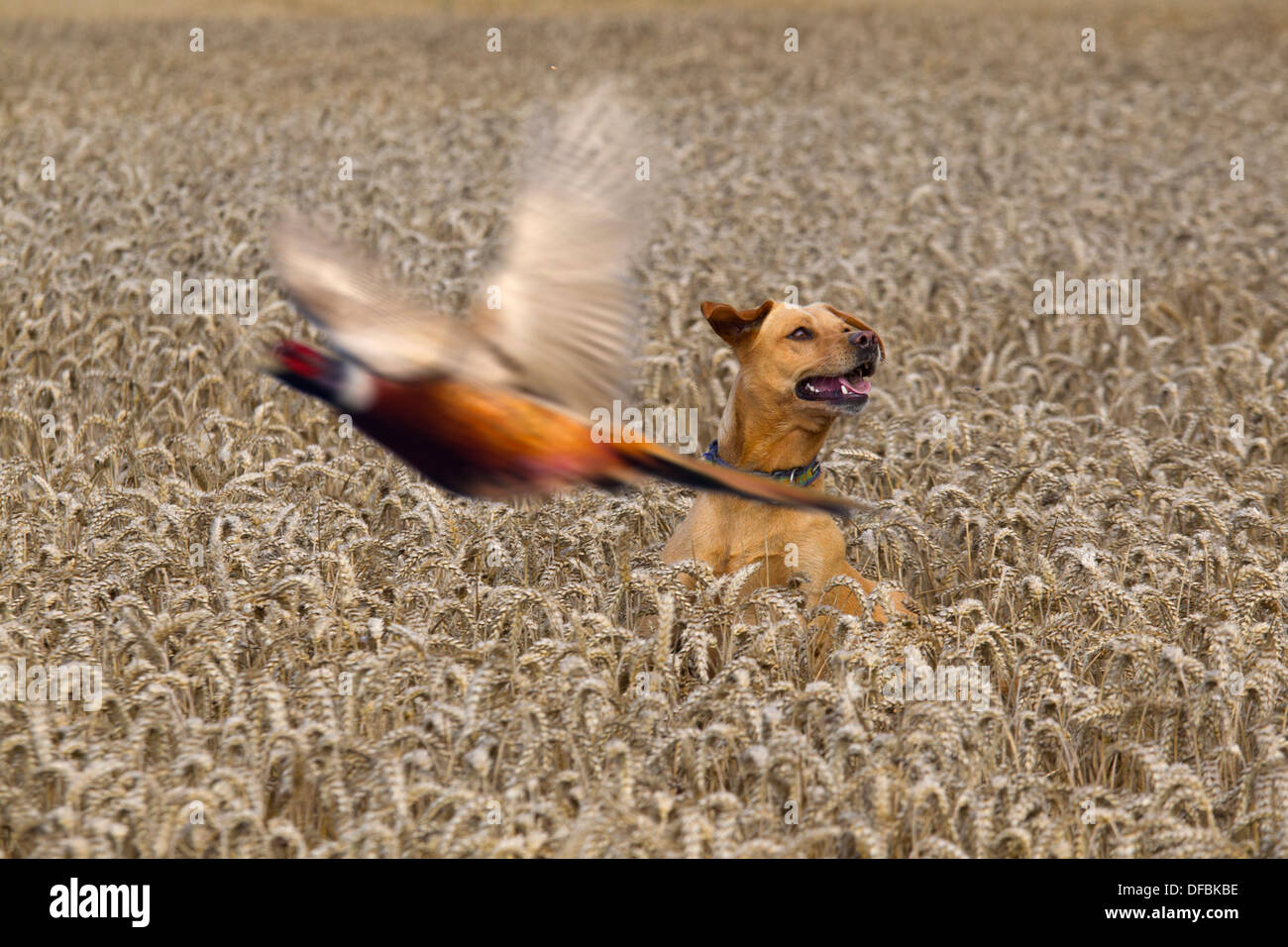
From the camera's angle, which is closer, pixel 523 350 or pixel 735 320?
pixel 523 350

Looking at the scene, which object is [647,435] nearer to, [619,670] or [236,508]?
[236,508]

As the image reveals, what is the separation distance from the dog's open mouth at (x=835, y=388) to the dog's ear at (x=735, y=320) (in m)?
0.30

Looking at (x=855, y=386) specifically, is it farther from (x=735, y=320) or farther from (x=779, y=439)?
(x=735, y=320)

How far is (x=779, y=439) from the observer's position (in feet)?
14.7

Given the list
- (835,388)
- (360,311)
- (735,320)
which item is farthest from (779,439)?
(360,311)

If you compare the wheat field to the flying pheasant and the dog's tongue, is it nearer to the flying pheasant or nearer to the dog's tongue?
the flying pheasant

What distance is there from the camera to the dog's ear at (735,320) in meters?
4.45

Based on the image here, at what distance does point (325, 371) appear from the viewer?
323 centimetres

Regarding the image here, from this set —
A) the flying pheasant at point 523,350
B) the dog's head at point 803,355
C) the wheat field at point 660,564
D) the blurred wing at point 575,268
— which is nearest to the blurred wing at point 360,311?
the flying pheasant at point 523,350

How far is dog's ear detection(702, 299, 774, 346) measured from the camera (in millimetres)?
4453

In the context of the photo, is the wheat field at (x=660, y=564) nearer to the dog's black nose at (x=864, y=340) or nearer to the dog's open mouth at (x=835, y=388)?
the dog's open mouth at (x=835, y=388)

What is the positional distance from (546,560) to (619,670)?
4.05ft

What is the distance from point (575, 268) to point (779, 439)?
937 millimetres

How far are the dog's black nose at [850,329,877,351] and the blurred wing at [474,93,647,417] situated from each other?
2.60 feet
